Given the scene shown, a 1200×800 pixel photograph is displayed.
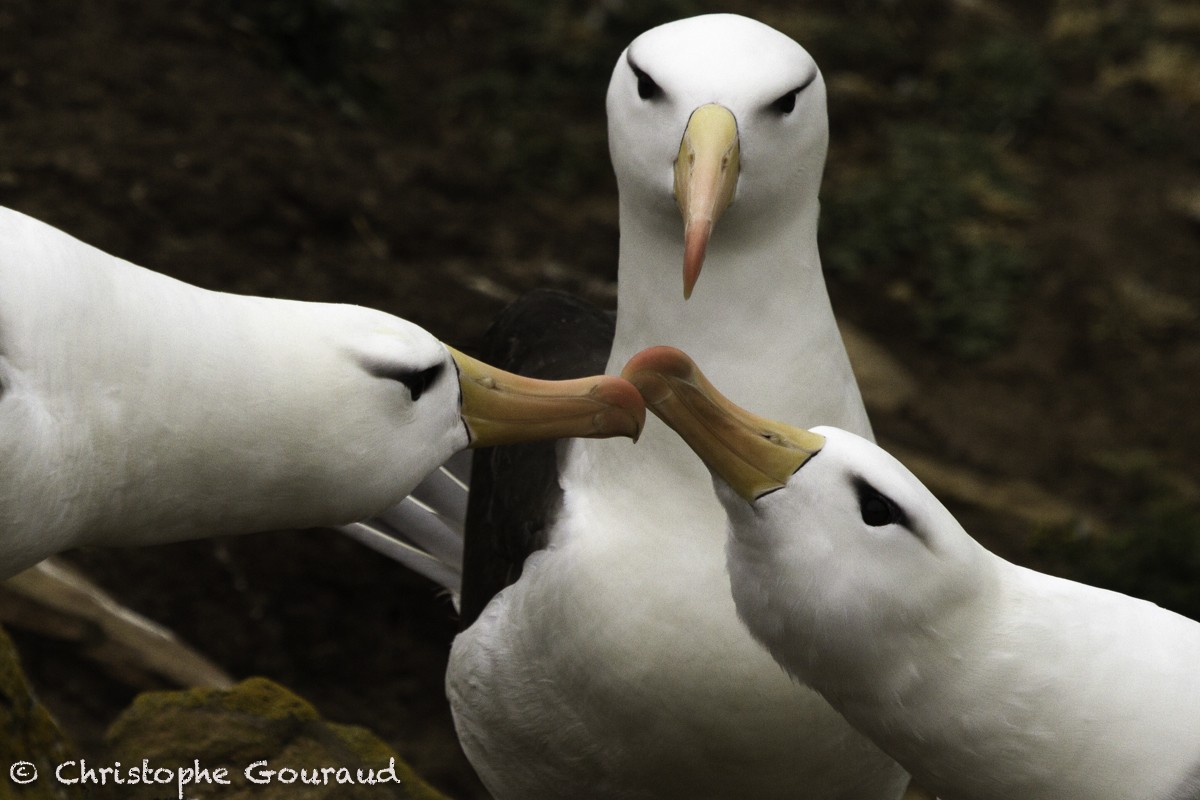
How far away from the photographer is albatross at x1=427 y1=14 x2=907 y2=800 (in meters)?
4.07

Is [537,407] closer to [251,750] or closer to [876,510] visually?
[876,510]

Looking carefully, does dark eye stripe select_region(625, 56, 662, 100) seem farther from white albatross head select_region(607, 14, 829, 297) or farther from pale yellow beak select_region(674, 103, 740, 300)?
pale yellow beak select_region(674, 103, 740, 300)

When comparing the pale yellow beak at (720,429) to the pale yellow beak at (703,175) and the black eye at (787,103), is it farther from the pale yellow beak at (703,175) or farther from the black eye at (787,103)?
the black eye at (787,103)

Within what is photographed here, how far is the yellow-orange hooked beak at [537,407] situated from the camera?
12.7 feet

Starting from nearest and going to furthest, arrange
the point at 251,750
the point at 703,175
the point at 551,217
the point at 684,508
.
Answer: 1. the point at 703,175
2. the point at 684,508
3. the point at 251,750
4. the point at 551,217

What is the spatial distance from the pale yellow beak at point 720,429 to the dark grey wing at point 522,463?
98cm

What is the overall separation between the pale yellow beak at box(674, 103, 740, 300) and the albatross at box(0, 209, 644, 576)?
0.60 metres

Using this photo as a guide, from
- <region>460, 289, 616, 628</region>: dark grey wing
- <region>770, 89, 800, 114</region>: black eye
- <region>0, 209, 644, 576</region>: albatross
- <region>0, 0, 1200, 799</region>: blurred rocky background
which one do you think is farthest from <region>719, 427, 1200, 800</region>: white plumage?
<region>0, 0, 1200, 799</region>: blurred rocky background

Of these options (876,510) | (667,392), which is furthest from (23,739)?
(876,510)

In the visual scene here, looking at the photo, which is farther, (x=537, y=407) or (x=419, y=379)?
(x=537, y=407)

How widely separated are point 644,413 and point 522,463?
1.00 m

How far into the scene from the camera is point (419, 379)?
3672 mm

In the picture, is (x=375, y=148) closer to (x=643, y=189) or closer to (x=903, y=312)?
(x=903, y=312)

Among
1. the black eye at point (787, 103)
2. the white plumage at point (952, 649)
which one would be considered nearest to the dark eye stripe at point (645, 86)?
the black eye at point (787, 103)
